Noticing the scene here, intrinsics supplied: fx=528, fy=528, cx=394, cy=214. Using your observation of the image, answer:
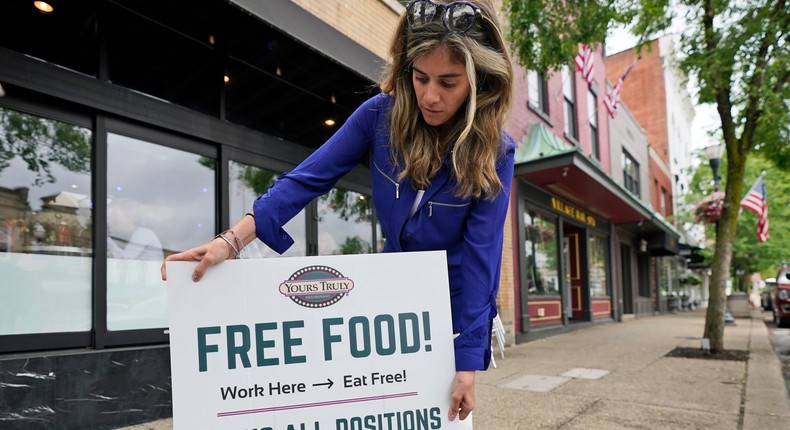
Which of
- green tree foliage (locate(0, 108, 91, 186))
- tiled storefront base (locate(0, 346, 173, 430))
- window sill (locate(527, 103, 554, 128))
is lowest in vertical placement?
tiled storefront base (locate(0, 346, 173, 430))

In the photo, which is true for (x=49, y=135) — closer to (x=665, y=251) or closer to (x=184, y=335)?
(x=184, y=335)

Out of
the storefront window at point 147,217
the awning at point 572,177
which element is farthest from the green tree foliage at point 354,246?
the awning at point 572,177

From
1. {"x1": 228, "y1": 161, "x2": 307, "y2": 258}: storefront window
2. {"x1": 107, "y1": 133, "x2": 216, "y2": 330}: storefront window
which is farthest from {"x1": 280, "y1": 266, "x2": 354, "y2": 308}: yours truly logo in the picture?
{"x1": 228, "y1": 161, "x2": 307, "y2": 258}: storefront window

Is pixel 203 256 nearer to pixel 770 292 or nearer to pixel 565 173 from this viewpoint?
pixel 565 173

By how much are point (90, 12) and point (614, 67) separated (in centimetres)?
2869

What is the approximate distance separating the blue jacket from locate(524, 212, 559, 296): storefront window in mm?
9004

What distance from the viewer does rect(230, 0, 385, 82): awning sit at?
4.27 metres

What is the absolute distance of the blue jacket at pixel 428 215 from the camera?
167cm

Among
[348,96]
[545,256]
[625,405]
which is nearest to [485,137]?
[625,405]

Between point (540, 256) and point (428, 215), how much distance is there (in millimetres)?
10388

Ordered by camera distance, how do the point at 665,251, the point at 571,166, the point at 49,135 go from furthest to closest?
the point at 665,251
the point at 571,166
the point at 49,135

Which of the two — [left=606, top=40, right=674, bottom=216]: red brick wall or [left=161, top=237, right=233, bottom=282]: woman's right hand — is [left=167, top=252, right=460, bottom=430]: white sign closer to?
[left=161, top=237, right=233, bottom=282]: woman's right hand

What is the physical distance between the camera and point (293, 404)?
1.51 meters

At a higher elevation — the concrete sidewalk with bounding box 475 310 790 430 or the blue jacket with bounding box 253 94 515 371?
the blue jacket with bounding box 253 94 515 371
